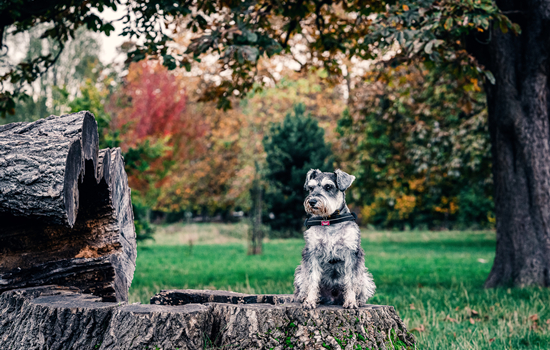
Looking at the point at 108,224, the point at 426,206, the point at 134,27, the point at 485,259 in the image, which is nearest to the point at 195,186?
the point at 426,206

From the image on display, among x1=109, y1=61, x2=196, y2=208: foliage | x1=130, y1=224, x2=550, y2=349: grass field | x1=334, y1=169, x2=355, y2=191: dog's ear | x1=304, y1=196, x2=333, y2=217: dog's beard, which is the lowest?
x1=130, y1=224, x2=550, y2=349: grass field

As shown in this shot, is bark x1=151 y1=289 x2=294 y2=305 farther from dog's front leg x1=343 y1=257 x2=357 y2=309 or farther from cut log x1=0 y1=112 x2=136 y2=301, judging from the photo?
dog's front leg x1=343 y1=257 x2=357 y2=309

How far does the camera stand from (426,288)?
858cm

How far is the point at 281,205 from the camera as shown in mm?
24484

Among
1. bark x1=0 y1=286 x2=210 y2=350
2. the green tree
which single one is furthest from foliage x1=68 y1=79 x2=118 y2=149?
bark x1=0 y1=286 x2=210 y2=350

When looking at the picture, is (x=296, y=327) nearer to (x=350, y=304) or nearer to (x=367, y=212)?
(x=350, y=304)

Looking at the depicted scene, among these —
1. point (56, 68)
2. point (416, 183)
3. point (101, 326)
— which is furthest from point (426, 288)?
point (56, 68)

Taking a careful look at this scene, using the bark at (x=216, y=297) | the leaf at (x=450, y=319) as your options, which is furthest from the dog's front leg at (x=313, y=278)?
the leaf at (x=450, y=319)

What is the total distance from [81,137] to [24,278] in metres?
1.38

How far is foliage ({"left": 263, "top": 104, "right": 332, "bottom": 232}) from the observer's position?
926 inches

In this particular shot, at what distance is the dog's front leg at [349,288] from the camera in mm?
3338

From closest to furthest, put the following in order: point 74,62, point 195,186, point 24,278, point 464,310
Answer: point 24,278
point 464,310
point 74,62
point 195,186

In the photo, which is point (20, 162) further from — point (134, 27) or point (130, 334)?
point (134, 27)

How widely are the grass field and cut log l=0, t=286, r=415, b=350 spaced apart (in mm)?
1693
